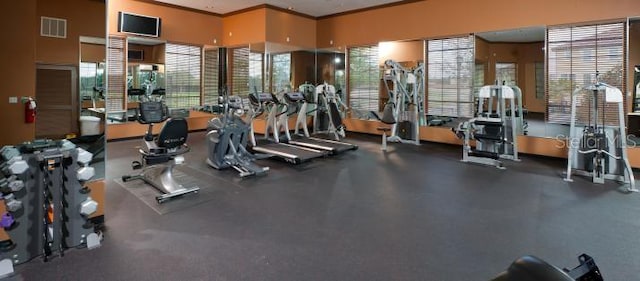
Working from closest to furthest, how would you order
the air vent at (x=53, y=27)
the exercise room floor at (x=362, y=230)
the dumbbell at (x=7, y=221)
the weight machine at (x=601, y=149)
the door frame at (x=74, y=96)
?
the dumbbell at (x=7, y=221)
the exercise room floor at (x=362, y=230)
the air vent at (x=53, y=27)
the door frame at (x=74, y=96)
the weight machine at (x=601, y=149)

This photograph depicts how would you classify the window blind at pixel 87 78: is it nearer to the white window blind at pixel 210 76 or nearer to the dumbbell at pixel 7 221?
the dumbbell at pixel 7 221

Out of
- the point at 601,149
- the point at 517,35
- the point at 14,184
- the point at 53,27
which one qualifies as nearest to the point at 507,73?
the point at 517,35

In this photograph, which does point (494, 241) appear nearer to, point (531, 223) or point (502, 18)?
point (531, 223)

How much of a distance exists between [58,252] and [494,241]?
3359mm

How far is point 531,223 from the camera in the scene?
11.5ft

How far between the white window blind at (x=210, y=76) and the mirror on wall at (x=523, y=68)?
645 cm

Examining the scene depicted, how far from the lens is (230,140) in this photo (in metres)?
5.62

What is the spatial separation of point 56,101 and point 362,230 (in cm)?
301

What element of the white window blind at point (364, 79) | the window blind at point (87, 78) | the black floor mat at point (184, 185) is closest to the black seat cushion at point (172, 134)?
the black floor mat at point (184, 185)

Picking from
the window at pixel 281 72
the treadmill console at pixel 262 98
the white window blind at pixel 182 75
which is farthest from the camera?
the window at pixel 281 72

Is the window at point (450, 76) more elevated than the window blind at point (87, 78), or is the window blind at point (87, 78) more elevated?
the window at point (450, 76)

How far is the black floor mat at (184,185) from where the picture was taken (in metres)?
3.97

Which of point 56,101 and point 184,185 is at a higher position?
point 56,101

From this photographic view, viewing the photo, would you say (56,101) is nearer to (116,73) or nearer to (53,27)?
(53,27)
